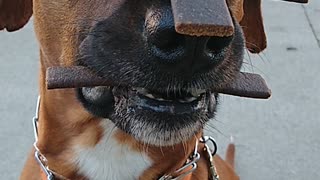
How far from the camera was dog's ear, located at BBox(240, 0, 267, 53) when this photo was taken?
3084mm

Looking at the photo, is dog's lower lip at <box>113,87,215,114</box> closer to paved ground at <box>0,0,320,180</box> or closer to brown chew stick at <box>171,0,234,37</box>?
brown chew stick at <box>171,0,234,37</box>

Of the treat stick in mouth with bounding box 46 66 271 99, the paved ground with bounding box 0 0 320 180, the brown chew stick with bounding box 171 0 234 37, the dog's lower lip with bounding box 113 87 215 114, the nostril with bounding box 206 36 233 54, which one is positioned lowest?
the paved ground with bounding box 0 0 320 180

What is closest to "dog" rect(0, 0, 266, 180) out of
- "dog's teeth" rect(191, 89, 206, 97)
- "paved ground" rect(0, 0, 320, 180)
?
"dog's teeth" rect(191, 89, 206, 97)

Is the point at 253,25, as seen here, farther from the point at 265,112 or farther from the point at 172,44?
A: the point at 265,112

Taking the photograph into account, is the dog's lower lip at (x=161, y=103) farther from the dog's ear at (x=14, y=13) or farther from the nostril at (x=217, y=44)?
the dog's ear at (x=14, y=13)

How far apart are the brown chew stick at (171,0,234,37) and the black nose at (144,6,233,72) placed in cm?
8

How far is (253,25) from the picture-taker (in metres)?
3.16

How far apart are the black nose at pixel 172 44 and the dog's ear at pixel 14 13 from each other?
106cm

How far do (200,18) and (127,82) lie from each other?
41cm

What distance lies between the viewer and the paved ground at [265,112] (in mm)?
4375

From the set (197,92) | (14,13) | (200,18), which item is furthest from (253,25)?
(200,18)

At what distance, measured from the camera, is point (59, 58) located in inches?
102

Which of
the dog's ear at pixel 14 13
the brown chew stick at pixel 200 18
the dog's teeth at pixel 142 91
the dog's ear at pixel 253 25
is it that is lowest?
the dog's ear at pixel 253 25

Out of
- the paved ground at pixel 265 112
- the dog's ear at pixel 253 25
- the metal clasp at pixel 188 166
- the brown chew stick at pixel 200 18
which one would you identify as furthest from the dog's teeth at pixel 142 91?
the paved ground at pixel 265 112
